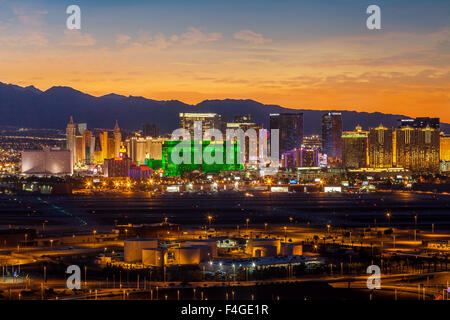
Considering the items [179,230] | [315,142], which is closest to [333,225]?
[179,230]

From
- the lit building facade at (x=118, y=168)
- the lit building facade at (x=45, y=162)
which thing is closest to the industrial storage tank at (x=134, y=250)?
the lit building facade at (x=118, y=168)

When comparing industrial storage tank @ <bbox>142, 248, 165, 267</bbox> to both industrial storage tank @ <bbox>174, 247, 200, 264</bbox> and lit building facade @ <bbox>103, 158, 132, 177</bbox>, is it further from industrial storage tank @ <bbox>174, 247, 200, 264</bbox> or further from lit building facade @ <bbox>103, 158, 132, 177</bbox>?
lit building facade @ <bbox>103, 158, 132, 177</bbox>

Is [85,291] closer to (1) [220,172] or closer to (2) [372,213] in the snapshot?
(2) [372,213]

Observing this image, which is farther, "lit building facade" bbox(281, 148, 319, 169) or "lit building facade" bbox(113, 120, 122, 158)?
"lit building facade" bbox(113, 120, 122, 158)

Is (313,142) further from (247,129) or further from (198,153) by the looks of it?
(198,153)

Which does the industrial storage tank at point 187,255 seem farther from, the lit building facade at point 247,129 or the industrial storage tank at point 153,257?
the lit building facade at point 247,129

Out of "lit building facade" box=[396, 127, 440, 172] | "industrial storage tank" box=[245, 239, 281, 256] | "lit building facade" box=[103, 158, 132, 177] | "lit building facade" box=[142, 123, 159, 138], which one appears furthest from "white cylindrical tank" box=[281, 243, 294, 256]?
"lit building facade" box=[142, 123, 159, 138]

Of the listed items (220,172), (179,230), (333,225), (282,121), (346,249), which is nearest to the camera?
(346,249)
